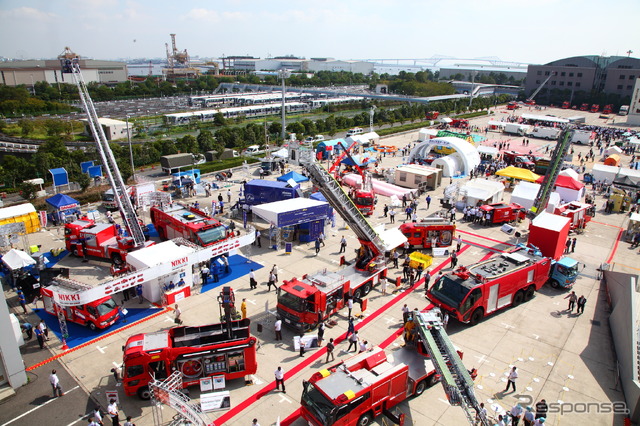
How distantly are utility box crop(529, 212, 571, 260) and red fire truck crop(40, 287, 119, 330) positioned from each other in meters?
21.4

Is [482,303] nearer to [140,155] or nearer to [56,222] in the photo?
[56,222]

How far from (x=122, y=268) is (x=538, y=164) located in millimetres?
41150

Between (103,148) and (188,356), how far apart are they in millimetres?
16351

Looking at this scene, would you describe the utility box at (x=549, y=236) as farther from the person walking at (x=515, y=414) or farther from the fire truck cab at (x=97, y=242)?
the fire truck cab at (x=97, y=242)

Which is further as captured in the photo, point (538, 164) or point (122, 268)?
point (538, 164)

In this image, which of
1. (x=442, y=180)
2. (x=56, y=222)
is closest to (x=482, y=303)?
(x=442, y=180)

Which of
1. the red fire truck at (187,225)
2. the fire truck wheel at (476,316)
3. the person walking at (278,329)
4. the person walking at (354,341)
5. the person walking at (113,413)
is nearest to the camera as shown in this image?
the person walking at (113,413)

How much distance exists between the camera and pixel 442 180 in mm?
41188

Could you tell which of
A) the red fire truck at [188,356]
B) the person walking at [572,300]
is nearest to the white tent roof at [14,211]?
the red fire truck at [188,356]

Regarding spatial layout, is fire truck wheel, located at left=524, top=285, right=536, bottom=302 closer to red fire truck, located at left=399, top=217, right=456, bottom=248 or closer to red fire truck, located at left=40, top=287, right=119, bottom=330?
red fire truck, located at left=399, top=217, right=456, bottom=248

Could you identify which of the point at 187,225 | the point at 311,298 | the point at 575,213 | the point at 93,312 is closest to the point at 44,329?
the point at 93,312

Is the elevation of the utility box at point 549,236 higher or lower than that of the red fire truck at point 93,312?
higher

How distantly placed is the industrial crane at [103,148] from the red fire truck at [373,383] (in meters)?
15.2

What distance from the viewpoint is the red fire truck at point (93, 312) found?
1706cm
